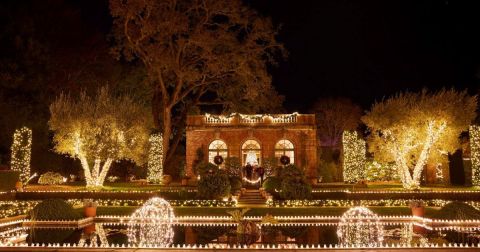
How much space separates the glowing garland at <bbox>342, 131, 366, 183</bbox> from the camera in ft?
110

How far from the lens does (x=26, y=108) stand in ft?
108

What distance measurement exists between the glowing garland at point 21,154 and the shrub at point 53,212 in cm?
1410

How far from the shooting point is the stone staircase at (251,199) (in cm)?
2441

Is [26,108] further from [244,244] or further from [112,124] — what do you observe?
[244,244]

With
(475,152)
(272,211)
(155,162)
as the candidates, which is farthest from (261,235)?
(155,162)

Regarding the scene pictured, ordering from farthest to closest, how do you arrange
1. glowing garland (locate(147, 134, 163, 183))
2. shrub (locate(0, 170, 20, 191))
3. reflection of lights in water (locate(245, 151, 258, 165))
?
reflection of lights in water (locate(245, 151, 258, 165)) → glowing garland (locate(147, 134, 163, 183)) → shrub (locate(0, 170, 20, 191))

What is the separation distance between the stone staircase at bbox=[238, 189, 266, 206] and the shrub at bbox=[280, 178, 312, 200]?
1649mm

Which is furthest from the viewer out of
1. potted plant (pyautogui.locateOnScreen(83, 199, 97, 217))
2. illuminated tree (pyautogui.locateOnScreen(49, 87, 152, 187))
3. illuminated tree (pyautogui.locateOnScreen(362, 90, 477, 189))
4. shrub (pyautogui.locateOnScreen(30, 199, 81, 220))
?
illuminated tree (pyautogui.locateOnScreen(49, 87, 152, 187))

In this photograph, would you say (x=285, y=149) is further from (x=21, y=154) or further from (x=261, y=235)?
(x=261, y=235)

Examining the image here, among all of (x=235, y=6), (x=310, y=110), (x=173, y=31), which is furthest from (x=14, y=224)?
(x=310, y=110)

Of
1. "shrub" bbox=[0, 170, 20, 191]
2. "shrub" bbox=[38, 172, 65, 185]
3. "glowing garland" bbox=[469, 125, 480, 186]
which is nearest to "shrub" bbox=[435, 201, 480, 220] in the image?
"glowing garland" bbox=[469, 125, 480, 186]

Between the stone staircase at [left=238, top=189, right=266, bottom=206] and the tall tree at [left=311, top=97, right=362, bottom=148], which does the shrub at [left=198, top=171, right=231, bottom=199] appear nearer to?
the stone staircase at [left=238, top=189, right=266, bottom=206]

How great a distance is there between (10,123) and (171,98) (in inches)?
426

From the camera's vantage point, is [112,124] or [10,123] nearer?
[112,124]
